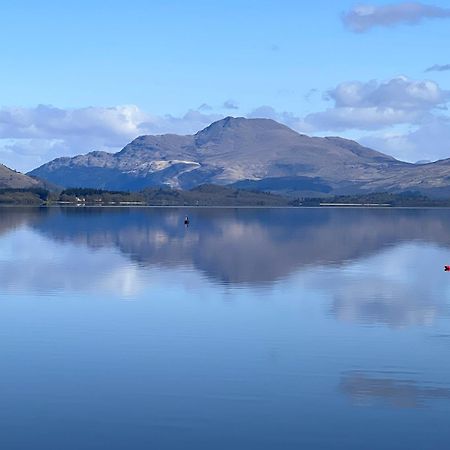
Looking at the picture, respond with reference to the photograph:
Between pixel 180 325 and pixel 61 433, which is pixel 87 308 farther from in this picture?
pixel 61 433

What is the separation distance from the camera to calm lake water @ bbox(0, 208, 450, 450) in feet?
106

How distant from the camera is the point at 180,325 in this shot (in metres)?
55.0

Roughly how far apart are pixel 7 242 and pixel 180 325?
299 feet

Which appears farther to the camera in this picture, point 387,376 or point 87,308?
point 87,308

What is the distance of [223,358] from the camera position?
44.5m

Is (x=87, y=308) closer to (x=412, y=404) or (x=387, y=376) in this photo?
(x=387, y=376)

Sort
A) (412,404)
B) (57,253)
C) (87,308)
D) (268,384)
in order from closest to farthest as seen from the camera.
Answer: (412,404) → (268,384) → (87,308) → (57,253)

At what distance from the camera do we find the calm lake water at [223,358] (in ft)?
106

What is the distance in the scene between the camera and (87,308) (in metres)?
62.1

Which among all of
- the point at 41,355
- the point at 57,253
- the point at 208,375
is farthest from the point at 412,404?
the point at 57,253

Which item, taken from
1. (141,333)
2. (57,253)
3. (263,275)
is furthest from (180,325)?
(57,253)

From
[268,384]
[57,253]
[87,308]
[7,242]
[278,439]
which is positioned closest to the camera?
[278,439]

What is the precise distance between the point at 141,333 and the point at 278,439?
21.7 metres

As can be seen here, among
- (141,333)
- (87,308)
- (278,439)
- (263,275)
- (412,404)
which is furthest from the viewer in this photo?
(263,275)
